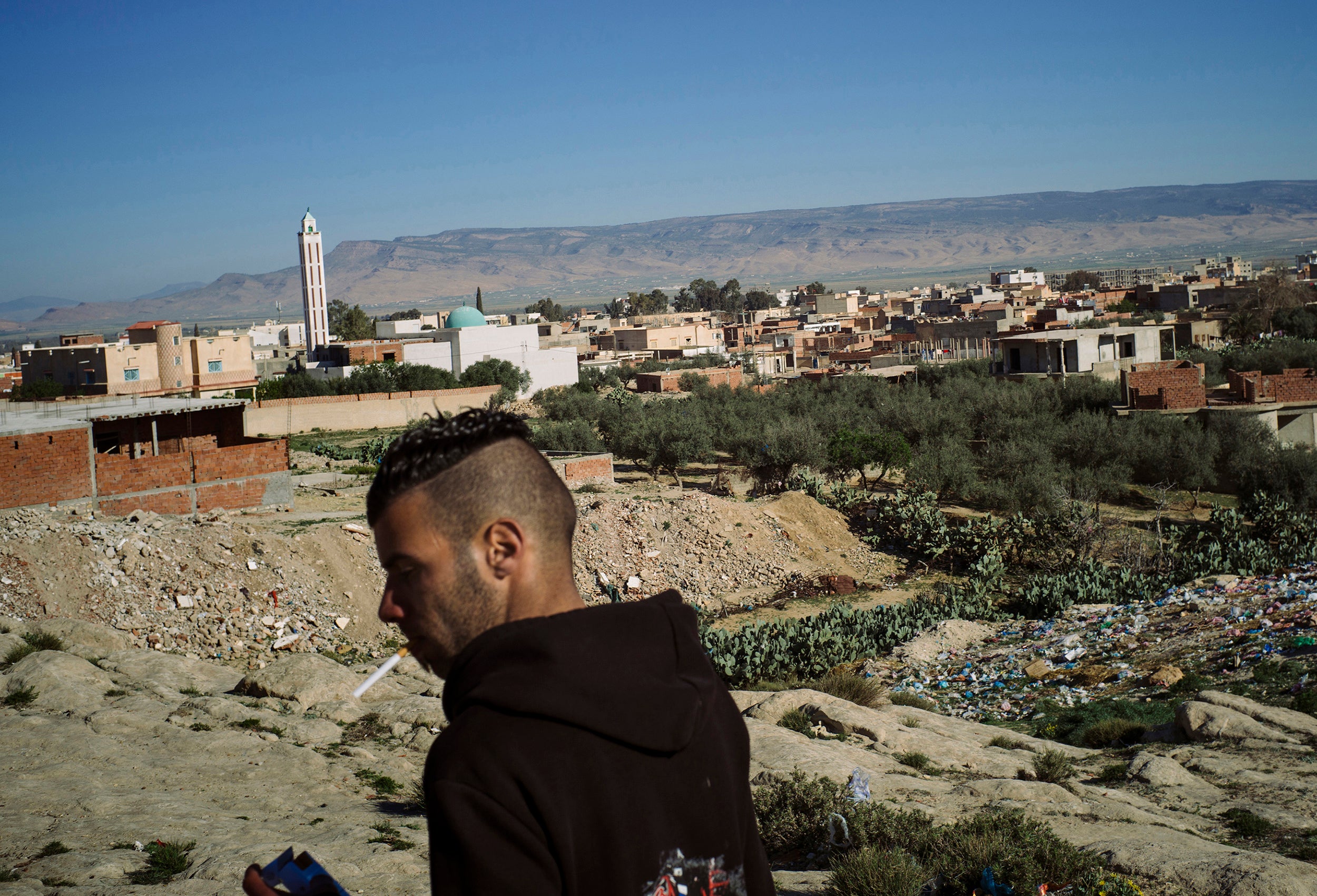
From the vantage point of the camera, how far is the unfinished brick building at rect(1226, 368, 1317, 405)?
87.1ft

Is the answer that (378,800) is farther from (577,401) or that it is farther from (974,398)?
(577,401)

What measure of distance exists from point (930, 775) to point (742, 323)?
81.0m

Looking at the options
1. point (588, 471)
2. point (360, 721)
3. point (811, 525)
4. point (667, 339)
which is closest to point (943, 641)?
point (360, 721)

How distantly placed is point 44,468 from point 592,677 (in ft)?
56.8

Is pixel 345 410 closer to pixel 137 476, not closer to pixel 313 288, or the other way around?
pixel 137 476

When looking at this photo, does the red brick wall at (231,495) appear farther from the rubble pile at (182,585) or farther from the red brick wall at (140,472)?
the rubble pile at (182,585)

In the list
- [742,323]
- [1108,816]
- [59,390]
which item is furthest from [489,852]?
[742,323]

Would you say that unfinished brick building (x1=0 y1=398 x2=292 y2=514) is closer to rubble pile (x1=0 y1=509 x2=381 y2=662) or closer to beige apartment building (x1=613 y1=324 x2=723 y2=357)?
rubble pile (x1=0 y1=509 x2=381 y2=662)

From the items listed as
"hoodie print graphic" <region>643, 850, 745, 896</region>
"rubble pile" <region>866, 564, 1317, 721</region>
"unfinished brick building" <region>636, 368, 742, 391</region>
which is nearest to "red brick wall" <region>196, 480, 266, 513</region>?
"rubble pile" <region>866, 564, 1317, 721</region>

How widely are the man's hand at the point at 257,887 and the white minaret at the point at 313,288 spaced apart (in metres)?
83.2

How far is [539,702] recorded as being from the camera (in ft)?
3.95

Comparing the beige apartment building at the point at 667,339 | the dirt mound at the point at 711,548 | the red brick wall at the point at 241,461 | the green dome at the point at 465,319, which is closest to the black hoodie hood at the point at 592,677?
the dirt mound at the point at 711,548

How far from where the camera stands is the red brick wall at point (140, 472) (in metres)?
16.6

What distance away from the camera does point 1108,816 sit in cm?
599
